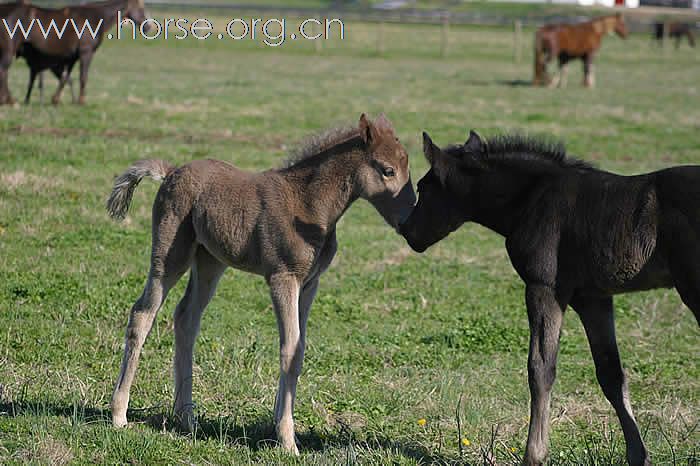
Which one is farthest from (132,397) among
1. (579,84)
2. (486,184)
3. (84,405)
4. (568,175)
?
(579,84)

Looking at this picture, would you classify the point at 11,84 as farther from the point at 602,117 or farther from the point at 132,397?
the point at 132,397

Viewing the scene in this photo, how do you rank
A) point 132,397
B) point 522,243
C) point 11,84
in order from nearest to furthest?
point 522,243
point 132,397
point 11,84

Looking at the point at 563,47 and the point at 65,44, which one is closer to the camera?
the point at 65,44

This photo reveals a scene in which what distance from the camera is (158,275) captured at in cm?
534

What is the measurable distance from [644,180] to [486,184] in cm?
81

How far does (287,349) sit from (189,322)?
2.50 ft

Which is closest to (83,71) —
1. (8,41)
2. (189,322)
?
(8,41)

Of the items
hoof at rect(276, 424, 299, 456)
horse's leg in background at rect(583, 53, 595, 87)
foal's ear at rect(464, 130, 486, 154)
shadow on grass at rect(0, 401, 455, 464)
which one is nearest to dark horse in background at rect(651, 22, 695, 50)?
horse's leg in background at rect(583, 53, 595, 87)

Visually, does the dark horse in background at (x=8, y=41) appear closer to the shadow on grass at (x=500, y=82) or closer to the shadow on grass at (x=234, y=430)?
the shadow on grass at (x=234, y=430)

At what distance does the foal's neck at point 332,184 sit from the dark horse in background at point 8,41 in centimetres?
1252

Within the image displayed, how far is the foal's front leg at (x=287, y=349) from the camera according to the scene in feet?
16.6

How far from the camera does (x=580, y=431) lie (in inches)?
230

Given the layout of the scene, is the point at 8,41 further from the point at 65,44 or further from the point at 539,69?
the point at 539,69

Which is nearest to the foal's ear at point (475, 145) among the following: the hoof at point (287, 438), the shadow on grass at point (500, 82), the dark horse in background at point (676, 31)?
the hoof at point (287, 438)
